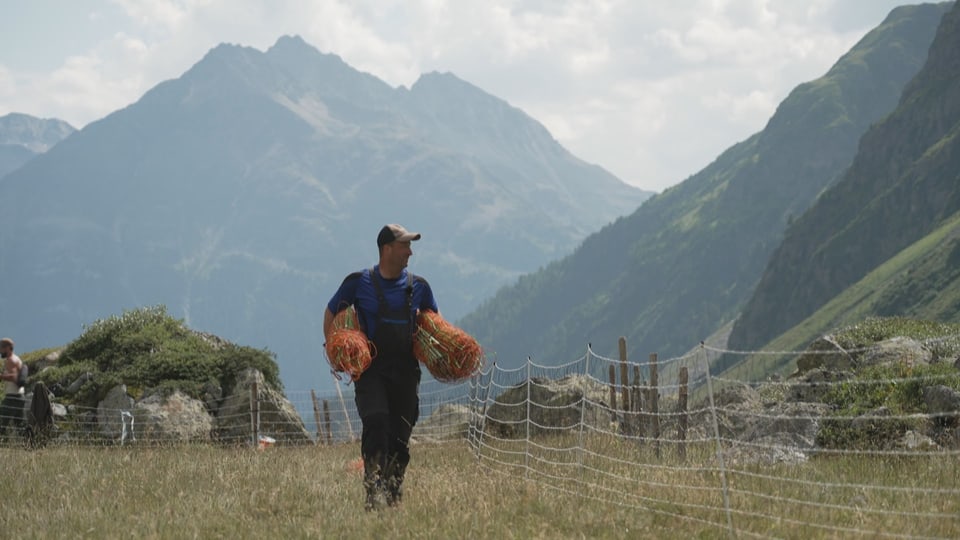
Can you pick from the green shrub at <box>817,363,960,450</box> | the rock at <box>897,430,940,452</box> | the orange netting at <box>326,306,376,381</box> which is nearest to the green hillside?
the green shrub at <box>817,363,960,450</box>

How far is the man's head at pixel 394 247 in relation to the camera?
9797mm

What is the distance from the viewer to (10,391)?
2100cm

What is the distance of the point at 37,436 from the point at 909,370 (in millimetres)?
16717

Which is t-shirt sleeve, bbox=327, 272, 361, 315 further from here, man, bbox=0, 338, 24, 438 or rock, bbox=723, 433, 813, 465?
man, bbox=0, 338, 24, 438

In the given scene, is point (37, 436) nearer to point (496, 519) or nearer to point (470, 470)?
point (470, 470)

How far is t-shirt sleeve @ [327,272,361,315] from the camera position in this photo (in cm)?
994

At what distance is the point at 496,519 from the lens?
8.84 metres

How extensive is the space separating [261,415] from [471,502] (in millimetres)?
17597

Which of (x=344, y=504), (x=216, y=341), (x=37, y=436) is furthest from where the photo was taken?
(x=216, y=341)

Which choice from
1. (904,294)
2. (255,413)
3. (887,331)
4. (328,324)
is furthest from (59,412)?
(904,294)

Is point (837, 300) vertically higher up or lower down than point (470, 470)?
higher up

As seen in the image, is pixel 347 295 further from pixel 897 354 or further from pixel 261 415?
pixel 261 415

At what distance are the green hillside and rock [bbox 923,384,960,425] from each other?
130675 mm

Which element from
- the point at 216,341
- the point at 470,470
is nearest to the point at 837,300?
the point at 216,341
